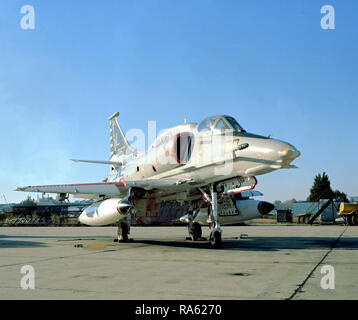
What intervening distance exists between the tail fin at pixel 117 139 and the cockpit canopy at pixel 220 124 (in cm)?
816

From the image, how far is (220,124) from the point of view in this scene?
37.8ft

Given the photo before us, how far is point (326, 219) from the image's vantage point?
47.2 m

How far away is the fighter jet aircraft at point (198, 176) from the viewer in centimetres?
1043

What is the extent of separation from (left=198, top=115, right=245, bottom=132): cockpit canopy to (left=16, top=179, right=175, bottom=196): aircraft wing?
245 cm

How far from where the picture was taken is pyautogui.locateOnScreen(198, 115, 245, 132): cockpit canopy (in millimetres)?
11328

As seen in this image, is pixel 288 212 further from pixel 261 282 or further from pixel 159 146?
pixel 261 282

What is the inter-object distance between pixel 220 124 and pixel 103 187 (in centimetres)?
559

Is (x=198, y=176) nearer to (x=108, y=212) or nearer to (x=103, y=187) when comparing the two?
(x=108, y=212)

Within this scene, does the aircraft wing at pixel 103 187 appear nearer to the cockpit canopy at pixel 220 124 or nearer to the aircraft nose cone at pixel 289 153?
the cockpit canopy at pixel 220 124

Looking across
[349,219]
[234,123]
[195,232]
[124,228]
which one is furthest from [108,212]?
[349,219]

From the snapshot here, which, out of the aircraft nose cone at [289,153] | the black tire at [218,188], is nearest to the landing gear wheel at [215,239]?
the black tire at [218,188]

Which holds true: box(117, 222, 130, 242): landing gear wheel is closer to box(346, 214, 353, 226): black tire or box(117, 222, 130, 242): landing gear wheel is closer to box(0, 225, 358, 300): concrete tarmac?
box(0, 225, 358, 300): concrete tarmac
